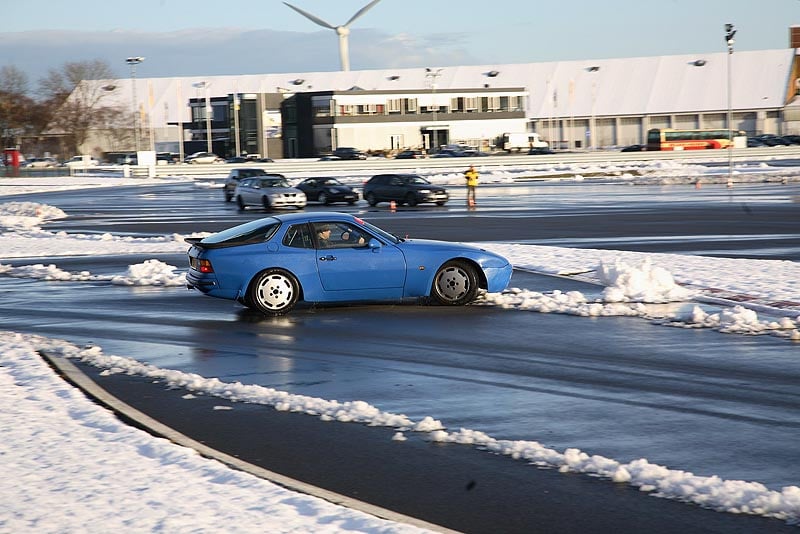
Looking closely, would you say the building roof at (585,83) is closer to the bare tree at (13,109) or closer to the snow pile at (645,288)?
the bare tree at (13,109)

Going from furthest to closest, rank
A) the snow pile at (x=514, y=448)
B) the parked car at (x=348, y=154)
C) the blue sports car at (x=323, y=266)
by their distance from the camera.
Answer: the parked car at (x=348, y=154)
the blue sports car at (x=323, y=266)
the snow pile at (x=514, y=448)

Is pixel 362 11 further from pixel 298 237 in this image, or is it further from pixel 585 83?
pixel 298 237

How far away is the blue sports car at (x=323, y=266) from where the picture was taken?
1405cm

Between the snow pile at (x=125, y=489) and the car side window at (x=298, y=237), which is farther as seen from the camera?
the car side window at (x=298, y=237)

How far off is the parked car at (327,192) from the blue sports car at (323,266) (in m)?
30.3

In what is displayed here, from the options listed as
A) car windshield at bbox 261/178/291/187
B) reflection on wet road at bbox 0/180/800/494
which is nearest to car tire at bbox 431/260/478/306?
reflection on wet road at bbox 0/180/800/494

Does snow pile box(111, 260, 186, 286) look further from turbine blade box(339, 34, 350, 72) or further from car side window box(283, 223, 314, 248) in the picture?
turbine blade box(339, 34, 350, 72)

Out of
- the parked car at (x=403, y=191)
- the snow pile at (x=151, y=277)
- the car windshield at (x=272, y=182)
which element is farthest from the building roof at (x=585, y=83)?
the snow pile at (x=151, y=277)

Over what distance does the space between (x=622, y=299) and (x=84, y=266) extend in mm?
11249

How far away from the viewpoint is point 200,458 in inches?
285

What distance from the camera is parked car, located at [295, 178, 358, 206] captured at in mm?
44688

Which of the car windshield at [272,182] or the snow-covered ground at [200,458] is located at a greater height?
the car windshield at [272,182]

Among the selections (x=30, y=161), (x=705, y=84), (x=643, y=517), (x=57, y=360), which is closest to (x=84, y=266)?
(x=57, y=360)

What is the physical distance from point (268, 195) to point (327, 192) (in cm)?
436
